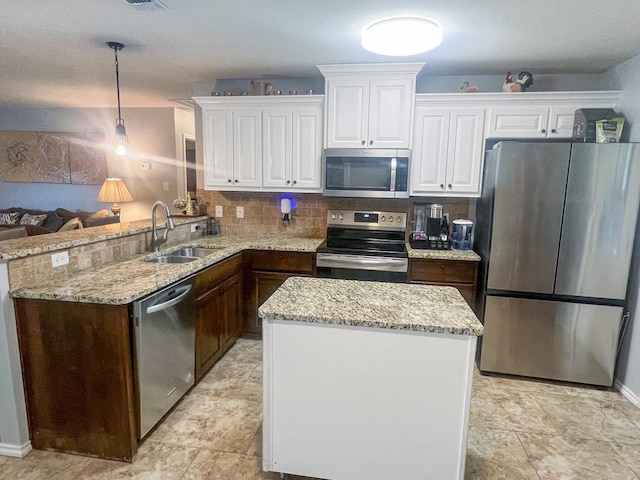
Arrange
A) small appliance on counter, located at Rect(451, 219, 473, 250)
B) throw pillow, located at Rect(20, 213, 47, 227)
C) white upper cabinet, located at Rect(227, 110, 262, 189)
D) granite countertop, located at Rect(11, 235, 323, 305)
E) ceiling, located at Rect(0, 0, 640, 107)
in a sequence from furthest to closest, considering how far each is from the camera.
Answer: throw pillow, located at Rect(20, 213, 47, 227), white upper cabinet, located at Rect(227, 110, 262, 189), small appliance on counter, located at Rect(451, 219, 473, 250), ceiling, located at Rect(0, 0, 640, 107), granite countertop, located at Rect(11, 235, 323, 305)

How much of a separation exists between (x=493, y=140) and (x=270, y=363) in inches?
101

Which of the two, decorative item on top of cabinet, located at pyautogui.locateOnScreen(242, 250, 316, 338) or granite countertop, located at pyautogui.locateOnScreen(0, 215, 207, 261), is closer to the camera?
granite countertop, located at pyautogui.locateOnScreen(0, 215, 207, 261)

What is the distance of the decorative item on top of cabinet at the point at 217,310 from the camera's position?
246 cm

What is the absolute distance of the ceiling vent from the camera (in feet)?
6.26

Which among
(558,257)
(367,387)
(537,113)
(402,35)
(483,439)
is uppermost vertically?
(402,35)

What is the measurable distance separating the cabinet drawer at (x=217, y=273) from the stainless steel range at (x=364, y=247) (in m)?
0.67

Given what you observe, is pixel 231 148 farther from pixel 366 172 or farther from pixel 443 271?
pixel 443 271

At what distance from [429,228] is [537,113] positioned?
122 centimetres

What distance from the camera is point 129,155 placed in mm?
5293

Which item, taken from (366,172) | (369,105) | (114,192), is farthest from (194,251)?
(114,192)

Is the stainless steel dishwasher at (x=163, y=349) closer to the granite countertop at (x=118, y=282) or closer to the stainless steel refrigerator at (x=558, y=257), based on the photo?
the granite countertop at (x=118, y=282)

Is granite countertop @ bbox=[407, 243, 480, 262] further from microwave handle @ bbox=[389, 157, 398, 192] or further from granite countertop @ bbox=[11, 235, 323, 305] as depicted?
granite countertop @ bbox=[11, 235, 323, 305]

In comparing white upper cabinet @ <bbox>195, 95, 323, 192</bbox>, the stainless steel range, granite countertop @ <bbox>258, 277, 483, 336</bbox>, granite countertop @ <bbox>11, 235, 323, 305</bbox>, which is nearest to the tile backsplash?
the stainless steel range

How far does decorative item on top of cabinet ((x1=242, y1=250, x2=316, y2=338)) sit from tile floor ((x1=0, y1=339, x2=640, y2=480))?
2.33ft
